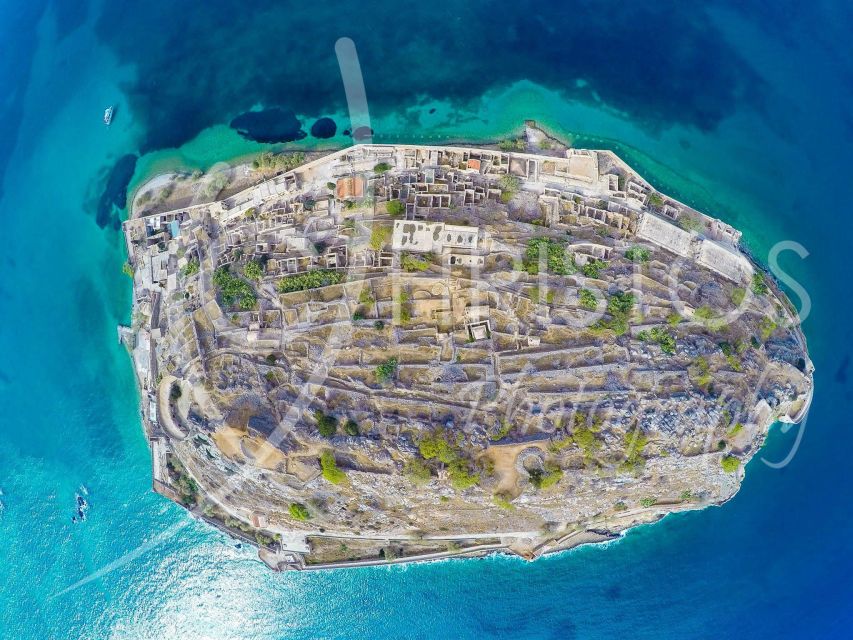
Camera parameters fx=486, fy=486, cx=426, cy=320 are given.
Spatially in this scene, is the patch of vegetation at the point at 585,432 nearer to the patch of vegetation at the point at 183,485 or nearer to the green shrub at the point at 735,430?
the green shrub at the point at 735,430

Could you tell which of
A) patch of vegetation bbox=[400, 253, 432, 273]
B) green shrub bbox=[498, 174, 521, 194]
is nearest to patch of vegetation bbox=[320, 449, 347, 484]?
patch of vegetation bbox=[400, 253, 432, 273]

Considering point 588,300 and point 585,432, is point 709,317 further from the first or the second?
point 585,432

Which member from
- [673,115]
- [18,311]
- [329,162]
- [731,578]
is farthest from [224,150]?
[731,578]

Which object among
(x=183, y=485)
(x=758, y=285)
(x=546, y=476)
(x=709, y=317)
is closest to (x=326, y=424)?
(x=546, y=476)

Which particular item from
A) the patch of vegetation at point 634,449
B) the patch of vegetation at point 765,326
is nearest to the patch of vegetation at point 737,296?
the patch of vegetation at point 765,326

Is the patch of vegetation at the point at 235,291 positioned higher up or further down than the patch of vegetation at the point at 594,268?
further down
